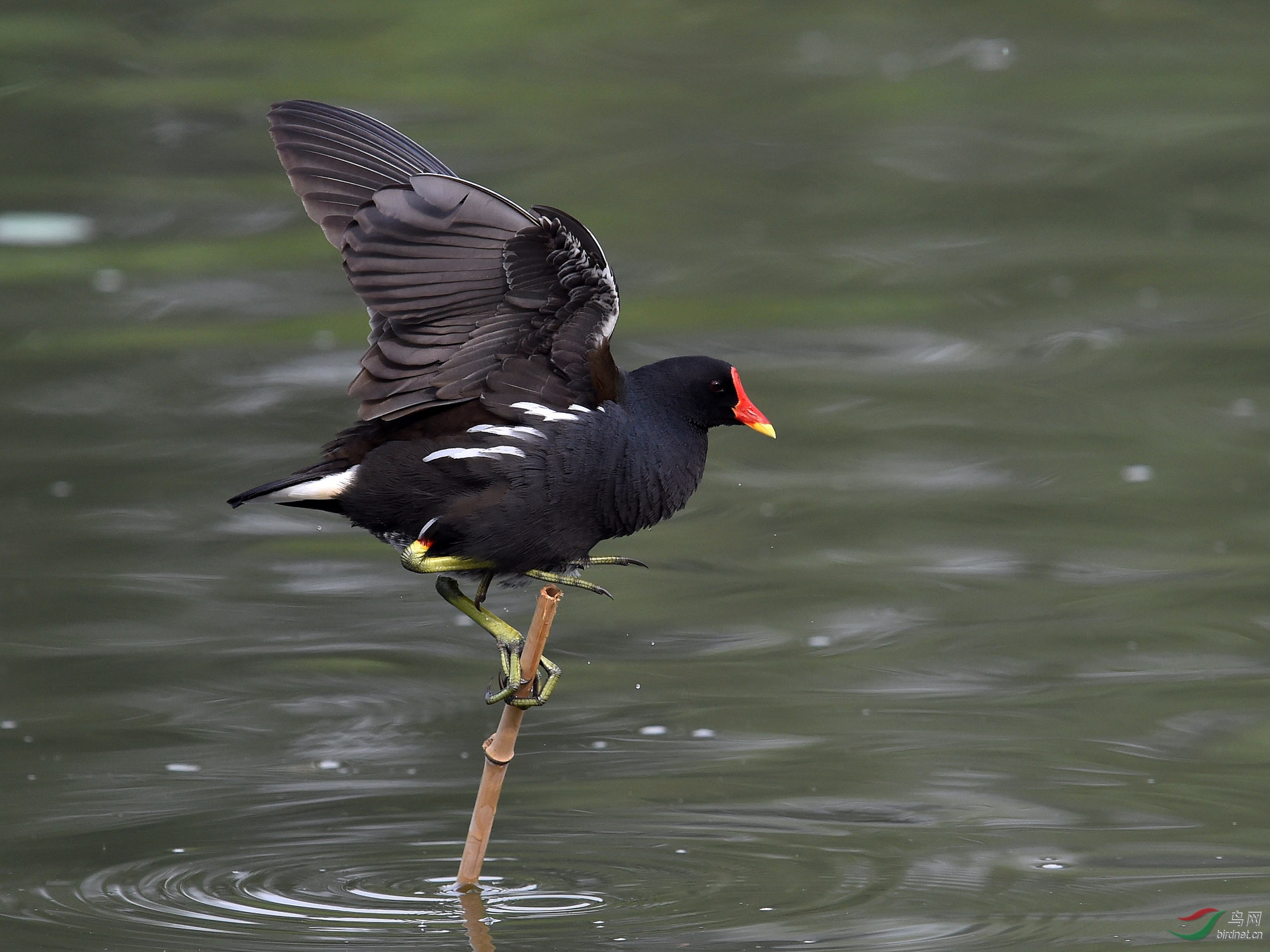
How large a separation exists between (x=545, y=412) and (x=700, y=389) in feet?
1.43

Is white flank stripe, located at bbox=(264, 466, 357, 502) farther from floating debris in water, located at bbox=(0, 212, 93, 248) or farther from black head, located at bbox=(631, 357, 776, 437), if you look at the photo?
floating debris in water, located at bbox=(0, 212, 93, 248)

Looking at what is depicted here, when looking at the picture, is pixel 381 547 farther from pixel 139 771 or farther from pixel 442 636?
pixel 139 771

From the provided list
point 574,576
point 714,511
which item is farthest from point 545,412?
point 714,511

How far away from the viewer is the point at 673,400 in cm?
514

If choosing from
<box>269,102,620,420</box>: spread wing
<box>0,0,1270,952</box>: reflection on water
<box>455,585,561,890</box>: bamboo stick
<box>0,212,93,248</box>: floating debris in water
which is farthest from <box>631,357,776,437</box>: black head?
<box>0,212,93,248</box>: floating debris in water

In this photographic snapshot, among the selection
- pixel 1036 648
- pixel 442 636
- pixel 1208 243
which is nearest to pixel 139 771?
pixel 442 636

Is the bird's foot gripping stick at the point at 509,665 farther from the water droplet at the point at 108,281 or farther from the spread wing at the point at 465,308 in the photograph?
the water droplet at the point at 108,281

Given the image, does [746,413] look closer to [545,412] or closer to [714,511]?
[545,412]

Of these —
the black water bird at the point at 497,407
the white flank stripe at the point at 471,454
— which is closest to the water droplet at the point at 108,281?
the black water bird at the point at 497,407

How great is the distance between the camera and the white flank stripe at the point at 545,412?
495 centimetres

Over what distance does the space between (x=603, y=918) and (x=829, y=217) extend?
7.27 metres

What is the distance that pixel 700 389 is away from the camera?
5.15 meters

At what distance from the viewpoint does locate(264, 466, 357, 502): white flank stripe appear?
4.93m

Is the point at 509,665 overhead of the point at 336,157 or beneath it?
beneath
